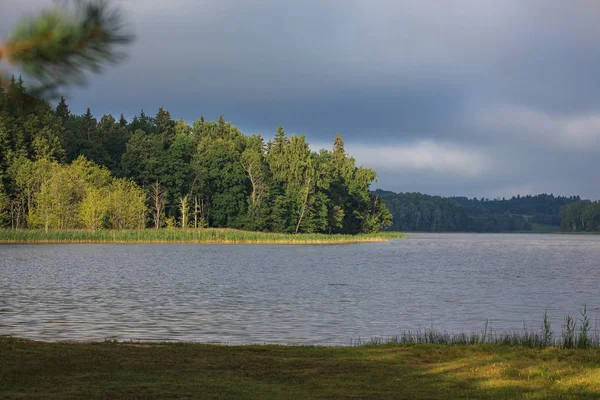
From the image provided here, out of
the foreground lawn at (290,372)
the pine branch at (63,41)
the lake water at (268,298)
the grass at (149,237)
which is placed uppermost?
the pine branch at (63,41)

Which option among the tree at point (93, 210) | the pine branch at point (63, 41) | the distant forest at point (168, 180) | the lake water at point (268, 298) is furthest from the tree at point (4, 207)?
the pine branch at point (63, 41)

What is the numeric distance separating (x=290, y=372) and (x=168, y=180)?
10919 centimetres

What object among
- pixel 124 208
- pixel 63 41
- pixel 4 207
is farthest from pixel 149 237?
pixel 63 41

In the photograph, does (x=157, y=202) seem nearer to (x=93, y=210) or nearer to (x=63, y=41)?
(x=93, y=210)

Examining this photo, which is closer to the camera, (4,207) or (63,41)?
(63,41)

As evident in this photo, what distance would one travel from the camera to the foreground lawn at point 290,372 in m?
11.6

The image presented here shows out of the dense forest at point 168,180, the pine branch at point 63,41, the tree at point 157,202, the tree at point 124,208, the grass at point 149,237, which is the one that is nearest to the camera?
the pine branch at point 63,41

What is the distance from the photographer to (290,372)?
13469 mm

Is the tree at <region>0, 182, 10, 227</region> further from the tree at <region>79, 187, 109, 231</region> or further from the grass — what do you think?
the tree at <region>79, 187, 109, 231</region>

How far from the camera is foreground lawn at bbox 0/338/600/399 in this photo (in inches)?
457

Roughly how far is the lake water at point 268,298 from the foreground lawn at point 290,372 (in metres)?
5.79

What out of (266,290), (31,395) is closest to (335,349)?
(31,395)

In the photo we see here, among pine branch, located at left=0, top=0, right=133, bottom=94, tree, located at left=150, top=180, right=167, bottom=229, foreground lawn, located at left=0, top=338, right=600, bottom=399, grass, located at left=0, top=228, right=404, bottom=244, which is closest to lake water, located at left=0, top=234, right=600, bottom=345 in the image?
foreground lawn, located at left=0, top=338, right=600, bottom=399

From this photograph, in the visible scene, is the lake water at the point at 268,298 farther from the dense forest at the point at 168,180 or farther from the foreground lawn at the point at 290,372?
the dense forest at the point at 168,180
